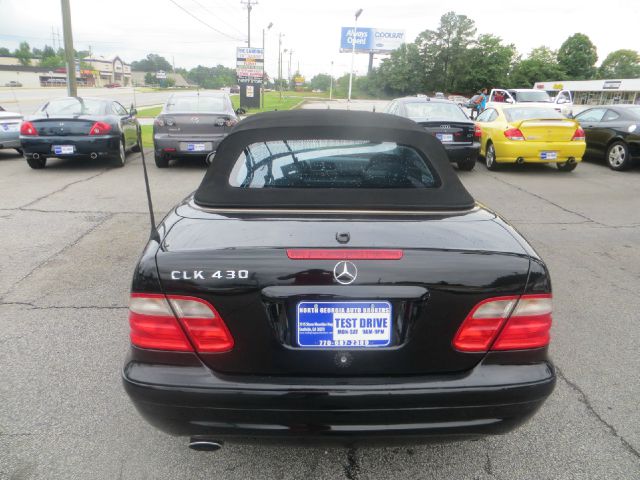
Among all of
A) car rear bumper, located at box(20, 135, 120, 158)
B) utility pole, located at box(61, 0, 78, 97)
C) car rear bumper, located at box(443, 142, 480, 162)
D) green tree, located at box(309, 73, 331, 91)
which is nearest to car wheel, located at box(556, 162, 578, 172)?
car rear bumper, located at box(443, 142, 480, 162)

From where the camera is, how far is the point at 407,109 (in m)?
10.7

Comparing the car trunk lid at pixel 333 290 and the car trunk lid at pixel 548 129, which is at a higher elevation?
the car trunk lid at pixel 548 129

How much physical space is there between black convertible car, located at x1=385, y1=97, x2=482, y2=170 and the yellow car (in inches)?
26.1

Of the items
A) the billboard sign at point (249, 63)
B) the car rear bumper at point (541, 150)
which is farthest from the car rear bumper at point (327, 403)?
the billboard sign at point (249, 63)

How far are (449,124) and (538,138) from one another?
194 centimetres

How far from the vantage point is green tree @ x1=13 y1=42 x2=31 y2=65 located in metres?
122

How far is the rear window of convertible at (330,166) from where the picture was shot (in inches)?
102

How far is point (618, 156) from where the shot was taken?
11344 millimetres

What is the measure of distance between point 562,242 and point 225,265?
5362 millimetres

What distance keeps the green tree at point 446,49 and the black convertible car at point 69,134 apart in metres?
58.4

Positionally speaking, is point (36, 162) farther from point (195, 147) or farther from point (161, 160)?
point (195, 147)

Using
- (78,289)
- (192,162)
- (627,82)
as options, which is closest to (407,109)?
(192,162)

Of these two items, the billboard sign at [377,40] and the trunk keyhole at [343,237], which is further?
the billboard sign at [377,40]

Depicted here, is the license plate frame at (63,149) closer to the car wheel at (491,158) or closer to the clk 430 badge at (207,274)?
the car wheel at (491,158)
